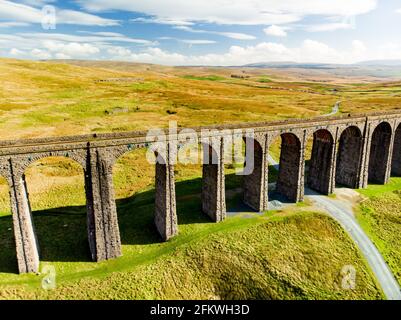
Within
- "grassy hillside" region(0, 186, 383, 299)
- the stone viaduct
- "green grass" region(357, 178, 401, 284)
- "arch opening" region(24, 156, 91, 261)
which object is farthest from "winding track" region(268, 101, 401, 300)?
"arch opening" region(24, 156, 91, 261)

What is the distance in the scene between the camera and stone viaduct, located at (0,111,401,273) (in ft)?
117

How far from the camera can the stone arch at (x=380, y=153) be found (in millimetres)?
64412

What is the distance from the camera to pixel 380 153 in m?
66.1

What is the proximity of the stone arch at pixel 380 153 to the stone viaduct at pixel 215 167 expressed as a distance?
0.19 m

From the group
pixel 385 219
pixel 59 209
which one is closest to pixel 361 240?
pixel 385 219

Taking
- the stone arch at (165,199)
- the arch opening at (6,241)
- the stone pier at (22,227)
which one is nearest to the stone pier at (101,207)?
the stone arch at (165,199)

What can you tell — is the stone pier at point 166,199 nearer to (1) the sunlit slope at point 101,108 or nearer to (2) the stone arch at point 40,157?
(2) the stone arch at point 40,157

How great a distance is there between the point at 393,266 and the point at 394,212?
1613cm

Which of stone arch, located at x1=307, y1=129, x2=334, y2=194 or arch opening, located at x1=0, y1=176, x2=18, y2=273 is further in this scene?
stone arch, located at x1=307, y1=129, x2=334, y2=194

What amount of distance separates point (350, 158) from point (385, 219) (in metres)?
14.9

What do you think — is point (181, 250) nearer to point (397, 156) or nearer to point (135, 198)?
point (135, 198)

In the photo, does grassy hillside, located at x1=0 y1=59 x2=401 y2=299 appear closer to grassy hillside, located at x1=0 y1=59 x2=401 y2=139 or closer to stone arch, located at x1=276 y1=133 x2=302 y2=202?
stone arch, located at x1=276 y1=133 x2=302 y2=202

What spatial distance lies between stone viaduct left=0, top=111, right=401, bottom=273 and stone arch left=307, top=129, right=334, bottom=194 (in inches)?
7.3
